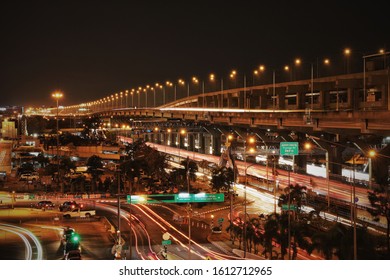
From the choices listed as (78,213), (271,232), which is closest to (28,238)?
(78,213)

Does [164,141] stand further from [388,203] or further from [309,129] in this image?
[388,203]

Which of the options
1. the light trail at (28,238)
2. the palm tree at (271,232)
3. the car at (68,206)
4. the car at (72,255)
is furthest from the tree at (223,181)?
the car at (72,255)

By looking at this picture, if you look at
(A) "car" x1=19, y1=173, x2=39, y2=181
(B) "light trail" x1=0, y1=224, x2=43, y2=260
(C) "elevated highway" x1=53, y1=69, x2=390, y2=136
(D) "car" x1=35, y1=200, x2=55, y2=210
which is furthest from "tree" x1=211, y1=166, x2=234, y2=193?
(A) "car" x1=19, y1=173, x2=39, y2=181

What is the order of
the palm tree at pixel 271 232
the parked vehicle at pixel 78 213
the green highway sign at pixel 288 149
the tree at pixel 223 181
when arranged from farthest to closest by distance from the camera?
1. the tree at pixel 223 181
2. the parked vehicle at pixel 78 213
3. the green highway sign at pixel 288 149
4. the palm tree at pixel 271 232

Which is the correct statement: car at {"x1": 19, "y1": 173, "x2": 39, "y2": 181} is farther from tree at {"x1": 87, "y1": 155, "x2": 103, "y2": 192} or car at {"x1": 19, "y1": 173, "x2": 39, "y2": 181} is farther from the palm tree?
the palm tree

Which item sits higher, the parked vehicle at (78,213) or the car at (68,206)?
the car at (68,206)

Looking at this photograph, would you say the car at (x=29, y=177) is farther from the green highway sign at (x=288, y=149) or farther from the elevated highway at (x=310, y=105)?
the green highway sign at (x=288, y=149)

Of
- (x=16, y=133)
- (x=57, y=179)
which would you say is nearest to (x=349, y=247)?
(x=57, y=179)

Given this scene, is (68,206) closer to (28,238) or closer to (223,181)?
(28,238)
